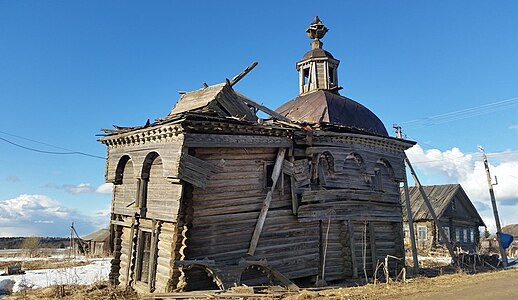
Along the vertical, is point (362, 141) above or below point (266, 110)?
below

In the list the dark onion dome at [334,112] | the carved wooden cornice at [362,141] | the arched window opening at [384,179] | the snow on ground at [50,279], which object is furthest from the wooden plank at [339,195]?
the snow on ground at [50,279]

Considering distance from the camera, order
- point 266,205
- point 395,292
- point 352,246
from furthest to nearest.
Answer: point 352,246, point 266,205, point 395,292

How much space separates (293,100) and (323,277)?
942 centimetres

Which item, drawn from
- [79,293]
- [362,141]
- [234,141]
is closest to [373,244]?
[362,141]

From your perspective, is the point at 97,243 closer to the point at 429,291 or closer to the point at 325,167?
the point at 325,167

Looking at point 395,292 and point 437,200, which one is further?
point 437,200

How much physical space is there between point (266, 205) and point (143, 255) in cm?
466

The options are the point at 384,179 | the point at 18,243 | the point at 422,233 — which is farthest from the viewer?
the point at 18,243

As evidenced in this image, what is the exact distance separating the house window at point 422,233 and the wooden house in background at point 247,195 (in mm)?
15660

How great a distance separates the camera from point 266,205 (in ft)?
43.1

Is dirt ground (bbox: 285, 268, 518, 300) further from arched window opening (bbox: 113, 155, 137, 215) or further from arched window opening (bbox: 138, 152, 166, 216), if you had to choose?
arched window opening (bbox: 113, 155, 137, 215)

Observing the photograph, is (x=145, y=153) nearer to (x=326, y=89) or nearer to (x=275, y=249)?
(x=275, y=249)

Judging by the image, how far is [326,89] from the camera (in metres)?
21.5

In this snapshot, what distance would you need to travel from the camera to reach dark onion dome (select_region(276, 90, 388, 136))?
57.6 feet
